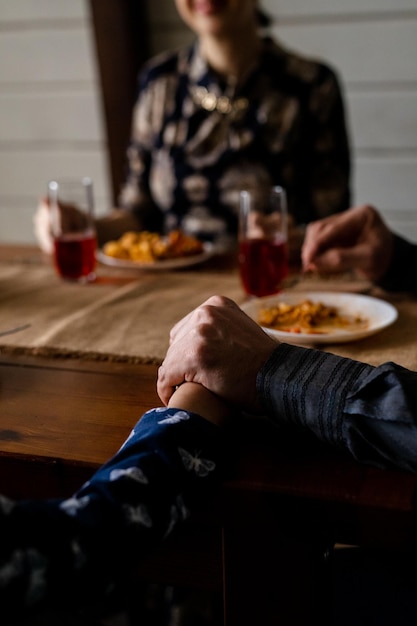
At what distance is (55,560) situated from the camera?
0.59 m

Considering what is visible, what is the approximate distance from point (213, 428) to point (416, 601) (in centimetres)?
35

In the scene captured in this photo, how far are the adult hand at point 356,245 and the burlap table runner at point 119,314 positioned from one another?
7 centimetres

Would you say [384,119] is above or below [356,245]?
below

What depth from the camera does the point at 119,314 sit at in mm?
1278

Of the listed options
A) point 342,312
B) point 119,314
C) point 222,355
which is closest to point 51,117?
point 119,314

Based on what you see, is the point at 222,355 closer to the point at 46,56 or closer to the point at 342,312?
the point at 342,312

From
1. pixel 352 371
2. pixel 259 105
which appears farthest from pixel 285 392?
pixel 259 105

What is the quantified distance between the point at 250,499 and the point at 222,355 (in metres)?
0.18

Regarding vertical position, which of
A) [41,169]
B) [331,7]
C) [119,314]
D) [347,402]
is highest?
[331,7]

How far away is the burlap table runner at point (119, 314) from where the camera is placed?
108 centimetres

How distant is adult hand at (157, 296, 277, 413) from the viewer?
0.84m

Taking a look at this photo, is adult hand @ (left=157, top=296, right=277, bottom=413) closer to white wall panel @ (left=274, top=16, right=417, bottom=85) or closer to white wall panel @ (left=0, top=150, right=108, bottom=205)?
white wall panel @ (left=274, top=16, right=417, bottom=85)

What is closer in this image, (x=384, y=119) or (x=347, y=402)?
(x=347, y=402)

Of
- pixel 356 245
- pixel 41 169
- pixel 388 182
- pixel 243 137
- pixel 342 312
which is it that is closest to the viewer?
pixel 342 312
